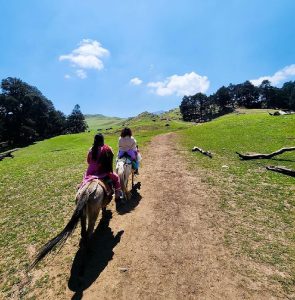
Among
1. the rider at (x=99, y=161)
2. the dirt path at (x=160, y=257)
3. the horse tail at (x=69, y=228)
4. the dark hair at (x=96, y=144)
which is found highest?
the dark hair at (x=96, y=144)

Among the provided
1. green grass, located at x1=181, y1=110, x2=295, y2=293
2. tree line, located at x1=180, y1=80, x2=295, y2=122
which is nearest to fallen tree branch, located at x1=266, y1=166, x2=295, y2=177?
green grass, located at x1=181, y1=110, x2=295, y2=293

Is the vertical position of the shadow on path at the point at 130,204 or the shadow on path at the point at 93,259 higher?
the shadow on path at the point at 130,204

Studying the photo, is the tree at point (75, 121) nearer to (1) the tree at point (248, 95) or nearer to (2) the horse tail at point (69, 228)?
(1) the tree at point (248, 95)

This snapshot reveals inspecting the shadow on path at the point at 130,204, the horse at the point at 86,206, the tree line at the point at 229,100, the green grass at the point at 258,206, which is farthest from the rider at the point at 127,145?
the tree line at the point at 229,100

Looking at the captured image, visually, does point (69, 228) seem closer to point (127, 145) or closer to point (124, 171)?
point (124, 171)

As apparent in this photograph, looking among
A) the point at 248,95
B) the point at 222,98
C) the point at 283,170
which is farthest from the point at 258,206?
the point at 248,95

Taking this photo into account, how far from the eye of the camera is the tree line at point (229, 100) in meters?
156

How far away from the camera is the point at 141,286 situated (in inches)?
331

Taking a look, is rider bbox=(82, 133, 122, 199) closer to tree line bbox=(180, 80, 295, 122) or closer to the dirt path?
the dirt path

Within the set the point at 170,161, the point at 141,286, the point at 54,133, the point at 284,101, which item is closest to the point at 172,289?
the point at 141,286

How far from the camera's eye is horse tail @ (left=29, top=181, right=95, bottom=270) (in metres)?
8.50

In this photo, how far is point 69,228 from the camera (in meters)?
9.09

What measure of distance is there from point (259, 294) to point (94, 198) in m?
5.95

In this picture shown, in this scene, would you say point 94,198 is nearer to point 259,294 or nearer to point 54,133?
point 259,294
